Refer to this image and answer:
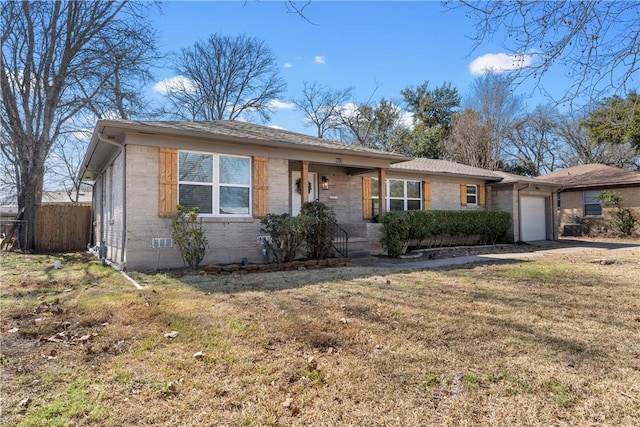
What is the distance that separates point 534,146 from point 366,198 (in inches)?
974

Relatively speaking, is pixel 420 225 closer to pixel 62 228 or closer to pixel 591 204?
pixel 62 228

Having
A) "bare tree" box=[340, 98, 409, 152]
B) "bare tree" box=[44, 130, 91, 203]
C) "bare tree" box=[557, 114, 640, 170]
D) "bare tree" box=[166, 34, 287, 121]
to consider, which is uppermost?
"bare tree" box=[166, 34, 287, 121]

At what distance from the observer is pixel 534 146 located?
32.0 metres

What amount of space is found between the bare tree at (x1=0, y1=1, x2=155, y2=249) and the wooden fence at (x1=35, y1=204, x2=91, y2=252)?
0.47m

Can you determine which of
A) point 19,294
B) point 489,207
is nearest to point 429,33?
point 19,294

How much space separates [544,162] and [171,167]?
32596 mm

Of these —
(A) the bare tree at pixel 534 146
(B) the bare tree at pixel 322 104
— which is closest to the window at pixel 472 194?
(A) the bare tree at pixel 534 146

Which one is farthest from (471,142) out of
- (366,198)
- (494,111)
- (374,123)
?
(366,198)

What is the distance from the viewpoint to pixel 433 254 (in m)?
12.2

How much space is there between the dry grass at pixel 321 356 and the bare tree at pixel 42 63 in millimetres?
11351

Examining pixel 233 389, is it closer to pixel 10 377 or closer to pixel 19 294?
pixel 10 377

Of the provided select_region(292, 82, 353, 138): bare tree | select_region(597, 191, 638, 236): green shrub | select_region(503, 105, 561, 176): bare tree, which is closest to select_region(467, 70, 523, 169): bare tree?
select_region(503, 105, 561, 176): bare tree

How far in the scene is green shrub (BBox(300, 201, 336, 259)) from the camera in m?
9.70

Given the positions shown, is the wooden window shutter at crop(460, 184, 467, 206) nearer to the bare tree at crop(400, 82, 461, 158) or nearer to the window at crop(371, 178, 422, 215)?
the window at crop(371, 178, 422, 215)
